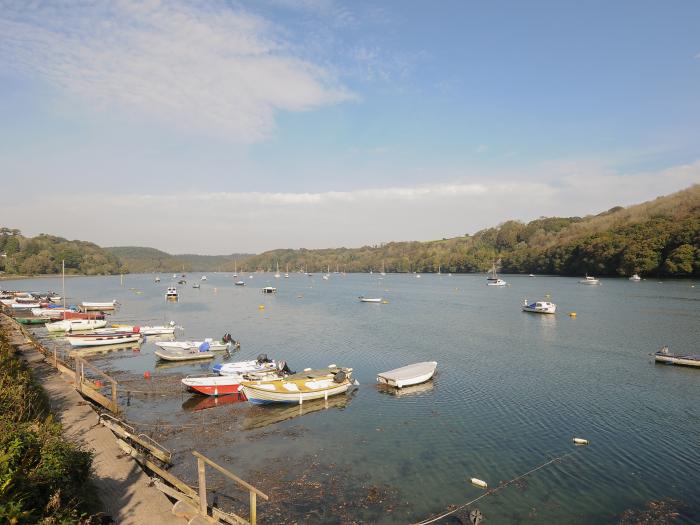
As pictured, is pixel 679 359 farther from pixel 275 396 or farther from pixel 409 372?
pixel 275 396

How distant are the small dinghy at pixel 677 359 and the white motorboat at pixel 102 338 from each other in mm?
57057

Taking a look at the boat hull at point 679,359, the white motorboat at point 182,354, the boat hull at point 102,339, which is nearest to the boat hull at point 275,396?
the white motorboat at point 182,354

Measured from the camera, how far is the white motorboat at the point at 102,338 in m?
50.5

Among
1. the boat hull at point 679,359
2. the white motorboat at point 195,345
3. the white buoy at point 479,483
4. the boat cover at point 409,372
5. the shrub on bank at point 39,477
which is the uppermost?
the shrub on bank at point 39,477

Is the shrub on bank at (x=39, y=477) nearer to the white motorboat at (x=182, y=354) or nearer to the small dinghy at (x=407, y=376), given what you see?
the small dinghy at (x=407, y=376)

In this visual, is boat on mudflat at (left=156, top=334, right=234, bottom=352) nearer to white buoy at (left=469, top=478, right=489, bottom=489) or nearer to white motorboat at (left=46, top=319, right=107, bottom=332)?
white motorboat at (left=46, top=319, right=107, bottom=332)

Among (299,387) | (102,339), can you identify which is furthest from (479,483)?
(102,339)

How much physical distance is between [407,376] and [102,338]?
38.3 meters

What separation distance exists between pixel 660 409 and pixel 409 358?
21.4m

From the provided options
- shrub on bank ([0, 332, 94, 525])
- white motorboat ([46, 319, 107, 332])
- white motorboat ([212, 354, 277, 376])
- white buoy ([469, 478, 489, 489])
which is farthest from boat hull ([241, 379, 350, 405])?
white motorboat ([46, 319, 107, 332])

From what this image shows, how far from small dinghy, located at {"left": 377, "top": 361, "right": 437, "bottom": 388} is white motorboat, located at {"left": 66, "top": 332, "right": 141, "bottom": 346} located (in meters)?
35.1

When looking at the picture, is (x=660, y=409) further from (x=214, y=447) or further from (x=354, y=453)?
(x=214, y=447)

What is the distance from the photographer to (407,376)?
3375cm

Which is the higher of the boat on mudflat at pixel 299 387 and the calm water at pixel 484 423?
the boat on mudflat at pixel 299 387
